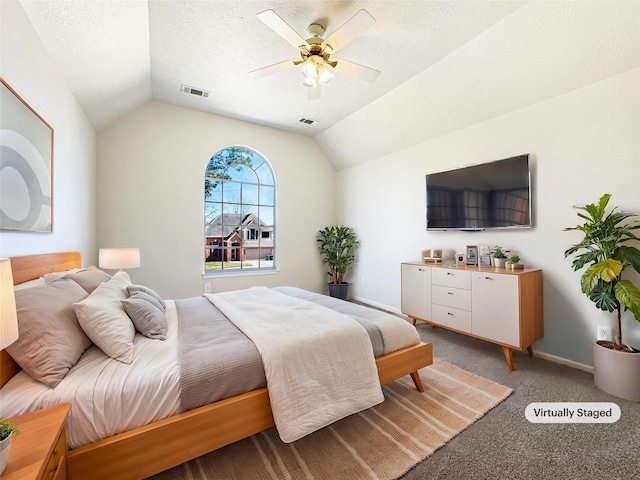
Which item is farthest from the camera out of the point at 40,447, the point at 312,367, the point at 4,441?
the point at 312,367

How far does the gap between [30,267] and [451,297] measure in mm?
3427

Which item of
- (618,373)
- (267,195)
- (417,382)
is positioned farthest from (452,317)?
(267,195)

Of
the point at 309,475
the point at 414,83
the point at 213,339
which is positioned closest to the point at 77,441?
the point at 213,339

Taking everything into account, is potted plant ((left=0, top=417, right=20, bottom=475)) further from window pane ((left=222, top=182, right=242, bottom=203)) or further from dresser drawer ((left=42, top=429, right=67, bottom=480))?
window pane ((left=222, top=182, right=242, bottom=203))

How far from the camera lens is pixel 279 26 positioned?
1.94 m

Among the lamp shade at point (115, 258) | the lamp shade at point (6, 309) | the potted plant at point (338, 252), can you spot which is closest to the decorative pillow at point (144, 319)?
the lamp shade at point (6, 309)

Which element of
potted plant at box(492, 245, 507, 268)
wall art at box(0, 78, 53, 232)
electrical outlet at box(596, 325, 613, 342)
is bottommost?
electrical outlet at box(596, 325, 613, 342)

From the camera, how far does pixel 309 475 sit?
4.61ft

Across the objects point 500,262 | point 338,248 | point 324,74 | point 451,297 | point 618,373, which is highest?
point 324,74

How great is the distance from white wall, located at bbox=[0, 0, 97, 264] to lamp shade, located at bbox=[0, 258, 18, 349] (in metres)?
0.84

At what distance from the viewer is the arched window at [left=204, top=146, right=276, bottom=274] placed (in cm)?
434

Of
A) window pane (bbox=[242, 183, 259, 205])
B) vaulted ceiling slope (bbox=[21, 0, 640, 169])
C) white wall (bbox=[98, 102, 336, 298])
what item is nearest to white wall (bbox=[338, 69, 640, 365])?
vaulted ceiling slope (bbox=[21, 0, 640, 169])

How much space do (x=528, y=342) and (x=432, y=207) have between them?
181cm

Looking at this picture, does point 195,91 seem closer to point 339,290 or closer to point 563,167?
point 339,290
